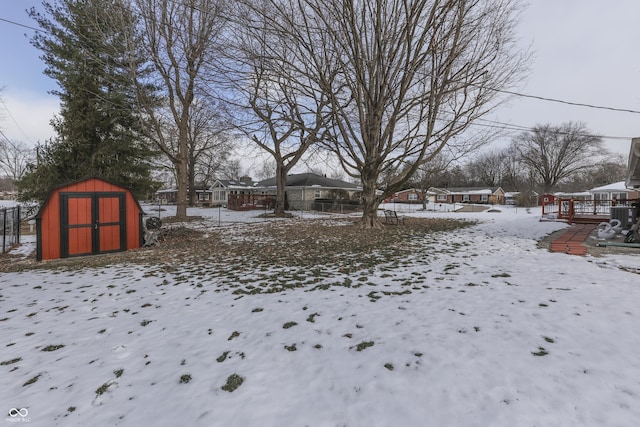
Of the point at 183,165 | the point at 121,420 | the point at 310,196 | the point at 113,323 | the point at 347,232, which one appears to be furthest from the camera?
the point at 310,196

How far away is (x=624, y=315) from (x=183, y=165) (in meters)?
20.1

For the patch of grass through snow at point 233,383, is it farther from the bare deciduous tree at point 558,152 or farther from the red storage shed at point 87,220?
the bare deciduous tree at point 558,152

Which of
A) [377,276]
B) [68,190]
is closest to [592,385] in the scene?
[377,276]

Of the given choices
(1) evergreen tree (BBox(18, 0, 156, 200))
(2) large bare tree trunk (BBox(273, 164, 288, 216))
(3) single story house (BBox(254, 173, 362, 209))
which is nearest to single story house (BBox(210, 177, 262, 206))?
(3) single story house (BBox(254, 173, 362, 209))

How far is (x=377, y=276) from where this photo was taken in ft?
18.5

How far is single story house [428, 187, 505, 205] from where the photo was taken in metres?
58.3

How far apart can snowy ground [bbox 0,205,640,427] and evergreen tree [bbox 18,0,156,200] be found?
45.4 feet

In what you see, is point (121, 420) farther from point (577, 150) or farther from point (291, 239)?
point (577, 150)

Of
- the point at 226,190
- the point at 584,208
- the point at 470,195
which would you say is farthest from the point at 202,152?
the point at 470,195

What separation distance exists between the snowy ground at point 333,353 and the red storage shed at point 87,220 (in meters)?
3.05

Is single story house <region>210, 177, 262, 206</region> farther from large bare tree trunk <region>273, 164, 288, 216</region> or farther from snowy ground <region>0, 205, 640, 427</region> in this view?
snowy ground <region>0, 205, 640, 427</region>

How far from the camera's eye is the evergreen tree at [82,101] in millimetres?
15281

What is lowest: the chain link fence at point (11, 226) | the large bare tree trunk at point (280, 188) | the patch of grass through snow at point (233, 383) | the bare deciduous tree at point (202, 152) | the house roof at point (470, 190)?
the patch of grass through snow at point (233, 383)

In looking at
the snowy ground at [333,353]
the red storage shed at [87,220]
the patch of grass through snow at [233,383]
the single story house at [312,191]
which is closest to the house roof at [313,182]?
the single story house at [312,191]
